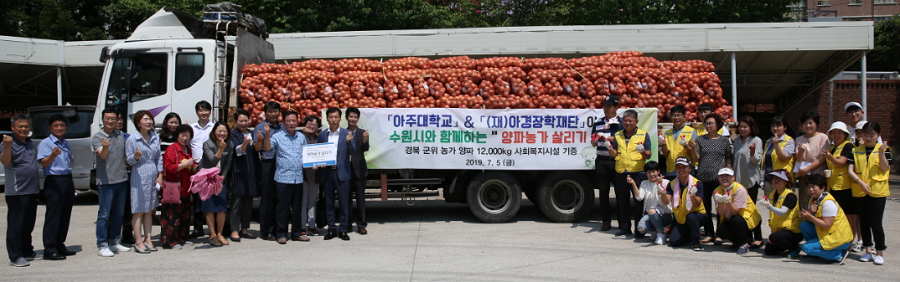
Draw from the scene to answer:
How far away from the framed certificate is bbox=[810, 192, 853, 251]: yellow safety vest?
5.28 meters

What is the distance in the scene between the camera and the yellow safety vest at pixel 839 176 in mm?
6254

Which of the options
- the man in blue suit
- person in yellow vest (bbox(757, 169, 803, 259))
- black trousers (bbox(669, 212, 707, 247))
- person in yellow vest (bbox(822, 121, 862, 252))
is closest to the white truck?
the man in blue suit

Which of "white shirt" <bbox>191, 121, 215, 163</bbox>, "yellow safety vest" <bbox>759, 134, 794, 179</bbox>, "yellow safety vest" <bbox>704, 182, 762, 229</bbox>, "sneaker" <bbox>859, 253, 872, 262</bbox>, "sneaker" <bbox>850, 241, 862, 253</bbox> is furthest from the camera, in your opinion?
"white shirt" <bbox>191, 121, 215, 163</bbox>

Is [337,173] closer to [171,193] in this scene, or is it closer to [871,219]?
[171,193]

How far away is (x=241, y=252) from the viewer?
6.75 metres

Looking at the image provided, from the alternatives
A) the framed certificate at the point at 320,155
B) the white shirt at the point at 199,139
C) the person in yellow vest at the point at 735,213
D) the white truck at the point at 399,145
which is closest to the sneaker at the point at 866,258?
the person in yellow vest at the point at 735,213

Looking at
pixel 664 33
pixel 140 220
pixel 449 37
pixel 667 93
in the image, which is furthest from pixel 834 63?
pixel 140 220

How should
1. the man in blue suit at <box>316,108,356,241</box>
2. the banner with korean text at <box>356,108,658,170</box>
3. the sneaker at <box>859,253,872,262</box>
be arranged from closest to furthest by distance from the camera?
the sneaker at <box>859,253,872,262</box>
the man in blue suit at <box>316,108,356,241</box>
the banner with korean text at <box>356,108,658,170</box>

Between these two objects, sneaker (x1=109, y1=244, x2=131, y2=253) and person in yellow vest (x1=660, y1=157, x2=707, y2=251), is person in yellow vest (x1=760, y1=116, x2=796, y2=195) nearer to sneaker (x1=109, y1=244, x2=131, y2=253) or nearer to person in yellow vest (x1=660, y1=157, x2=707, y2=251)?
person in yellow vest (x1=660, y1=157, x2=707, y2=251)

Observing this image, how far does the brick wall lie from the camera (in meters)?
17.1

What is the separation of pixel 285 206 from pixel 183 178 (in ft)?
3.88

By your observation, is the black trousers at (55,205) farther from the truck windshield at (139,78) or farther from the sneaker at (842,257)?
the sneaker at (842,257)

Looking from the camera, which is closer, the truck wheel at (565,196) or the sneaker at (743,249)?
the sneaker at (743,249)

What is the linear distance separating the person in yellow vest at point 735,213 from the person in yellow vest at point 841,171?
81cm
